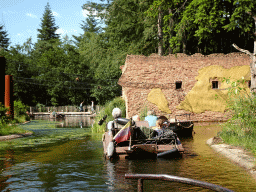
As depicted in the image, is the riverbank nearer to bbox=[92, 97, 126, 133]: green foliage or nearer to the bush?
bbox=[92, 97, 126, 133]: green foliage

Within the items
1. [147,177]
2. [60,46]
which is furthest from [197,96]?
[60,46]

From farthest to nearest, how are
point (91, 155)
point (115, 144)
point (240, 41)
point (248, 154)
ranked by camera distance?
1. point (240, 41)
2. point (91, 155)
3. point (115, 144)
4. point (248, 154)

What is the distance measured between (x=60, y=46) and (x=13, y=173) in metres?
65.6

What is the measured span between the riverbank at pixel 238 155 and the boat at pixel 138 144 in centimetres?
146

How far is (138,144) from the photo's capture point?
9.38m

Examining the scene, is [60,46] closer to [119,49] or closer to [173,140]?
[119,49]

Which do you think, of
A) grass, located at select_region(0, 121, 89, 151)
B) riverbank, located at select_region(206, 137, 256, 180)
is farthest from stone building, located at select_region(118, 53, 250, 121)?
riverbank, located at select_region(206, 137, 256, 180)

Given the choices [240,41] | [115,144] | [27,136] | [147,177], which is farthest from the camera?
[240,41]

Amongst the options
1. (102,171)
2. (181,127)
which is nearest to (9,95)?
(181,127)

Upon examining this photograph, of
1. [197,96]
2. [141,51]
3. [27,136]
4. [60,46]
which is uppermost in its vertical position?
[60,46]

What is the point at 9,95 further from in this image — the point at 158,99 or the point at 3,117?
the point at 158,99

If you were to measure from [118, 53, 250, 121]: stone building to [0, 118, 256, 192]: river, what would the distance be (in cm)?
1086

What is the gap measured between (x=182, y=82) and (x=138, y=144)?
13.7m

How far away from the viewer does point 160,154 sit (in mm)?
9477
